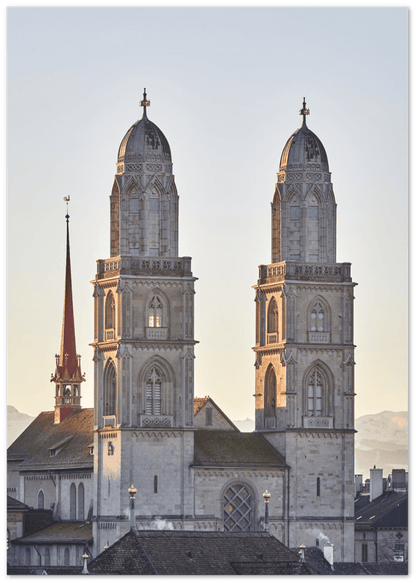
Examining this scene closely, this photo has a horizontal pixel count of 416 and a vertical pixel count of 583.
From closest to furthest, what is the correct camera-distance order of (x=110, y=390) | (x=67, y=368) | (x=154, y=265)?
(x=154, y=265) → (x=110, y=390) → (x=67, y=368)

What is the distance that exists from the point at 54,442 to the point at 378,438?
2443cm

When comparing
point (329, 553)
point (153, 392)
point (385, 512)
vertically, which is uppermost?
point (153, 392)

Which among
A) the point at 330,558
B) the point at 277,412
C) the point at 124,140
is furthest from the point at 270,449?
the point at 124,140

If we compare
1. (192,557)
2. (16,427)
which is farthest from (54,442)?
(192,557)

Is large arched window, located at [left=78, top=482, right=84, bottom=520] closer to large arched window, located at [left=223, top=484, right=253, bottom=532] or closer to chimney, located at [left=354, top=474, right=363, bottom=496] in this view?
large arched window, located at [left=223, top=484, right=253, bottom=532]

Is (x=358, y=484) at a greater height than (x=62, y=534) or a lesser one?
greater

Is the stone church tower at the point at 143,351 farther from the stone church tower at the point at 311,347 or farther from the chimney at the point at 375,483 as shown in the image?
the chimney at the point at 375,483

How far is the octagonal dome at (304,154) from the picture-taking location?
13650 centimetres

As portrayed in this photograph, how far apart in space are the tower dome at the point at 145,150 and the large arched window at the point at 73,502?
869 inches

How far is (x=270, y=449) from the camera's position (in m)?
136

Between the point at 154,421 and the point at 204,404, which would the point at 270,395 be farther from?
the point at 154,421

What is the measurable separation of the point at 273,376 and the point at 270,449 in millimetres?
4265

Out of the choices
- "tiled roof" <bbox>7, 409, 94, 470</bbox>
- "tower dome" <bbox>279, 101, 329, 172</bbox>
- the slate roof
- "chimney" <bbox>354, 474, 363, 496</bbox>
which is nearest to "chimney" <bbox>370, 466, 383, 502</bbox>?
"chimney" <bbox>354, 474, 363, 496</bbox>

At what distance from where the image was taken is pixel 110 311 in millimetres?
133625
